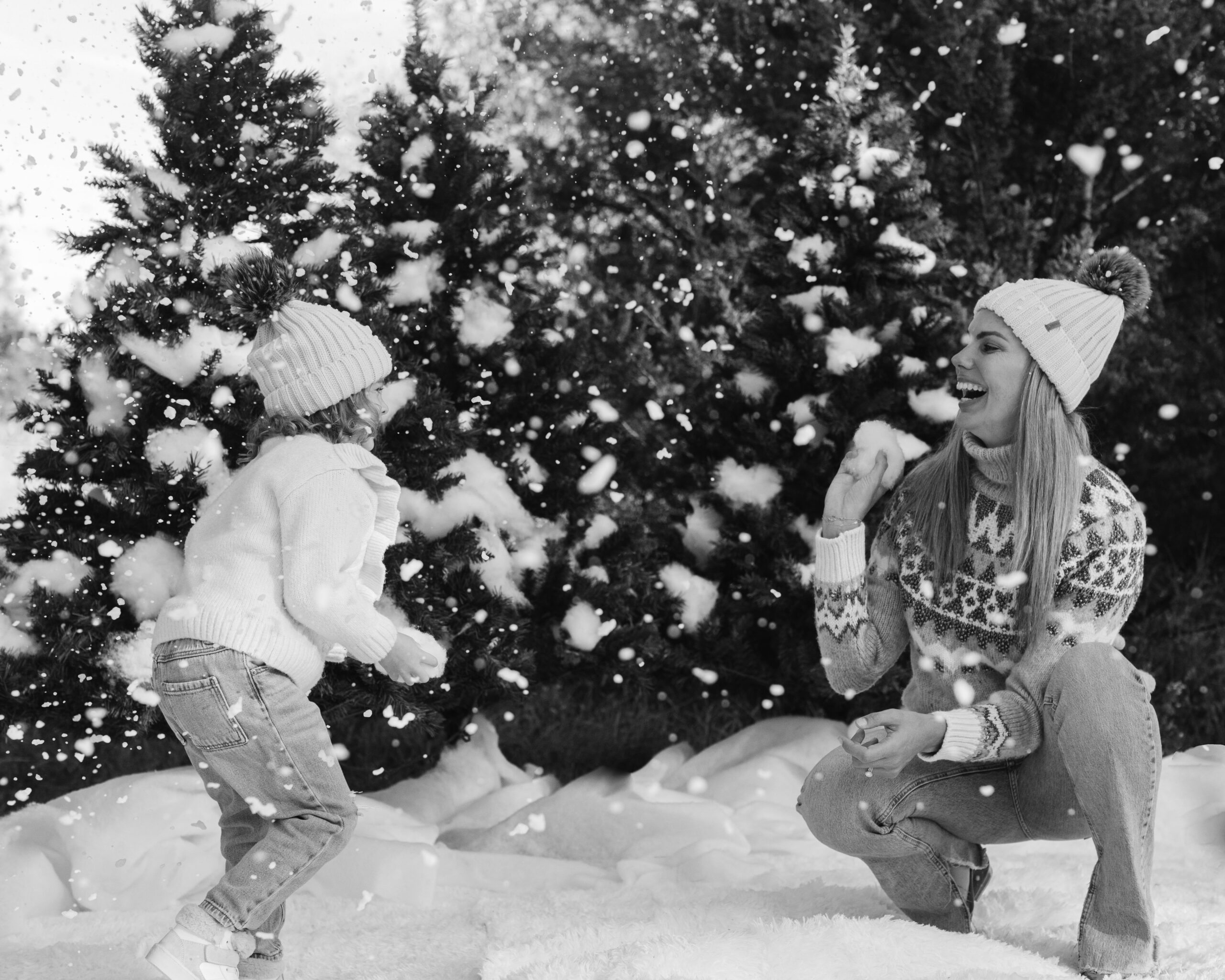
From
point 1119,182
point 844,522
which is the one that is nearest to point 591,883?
point 844,522

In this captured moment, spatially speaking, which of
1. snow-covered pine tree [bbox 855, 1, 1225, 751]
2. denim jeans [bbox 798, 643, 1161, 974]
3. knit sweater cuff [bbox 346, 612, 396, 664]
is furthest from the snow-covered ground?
snow-covered pine tree [bbox 855, 1, 1225, 751]

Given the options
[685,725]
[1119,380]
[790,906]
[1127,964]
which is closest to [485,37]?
[1119,380]

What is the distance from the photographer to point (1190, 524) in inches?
197

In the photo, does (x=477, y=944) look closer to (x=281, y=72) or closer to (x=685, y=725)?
(x=685, y=725)

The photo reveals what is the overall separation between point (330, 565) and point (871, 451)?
3.30 ft

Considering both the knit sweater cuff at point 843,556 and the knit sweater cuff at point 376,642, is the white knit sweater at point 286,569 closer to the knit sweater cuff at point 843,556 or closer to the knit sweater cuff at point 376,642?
the knit sweater cuff at point 376,642

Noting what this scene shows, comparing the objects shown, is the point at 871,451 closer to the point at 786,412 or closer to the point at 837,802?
the point at 837,802

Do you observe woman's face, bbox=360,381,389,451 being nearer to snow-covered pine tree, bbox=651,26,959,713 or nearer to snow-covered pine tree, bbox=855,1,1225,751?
snow-covered pine tree, bbox=651,26,959,713

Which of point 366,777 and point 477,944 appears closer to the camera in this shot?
point 477,944

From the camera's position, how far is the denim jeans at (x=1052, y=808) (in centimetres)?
205

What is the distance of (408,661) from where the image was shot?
2303 millimetres

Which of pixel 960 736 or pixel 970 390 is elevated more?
pixel 970 390

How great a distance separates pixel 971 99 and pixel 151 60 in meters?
3.66

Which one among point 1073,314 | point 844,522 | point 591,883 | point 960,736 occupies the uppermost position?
point 1073,314
